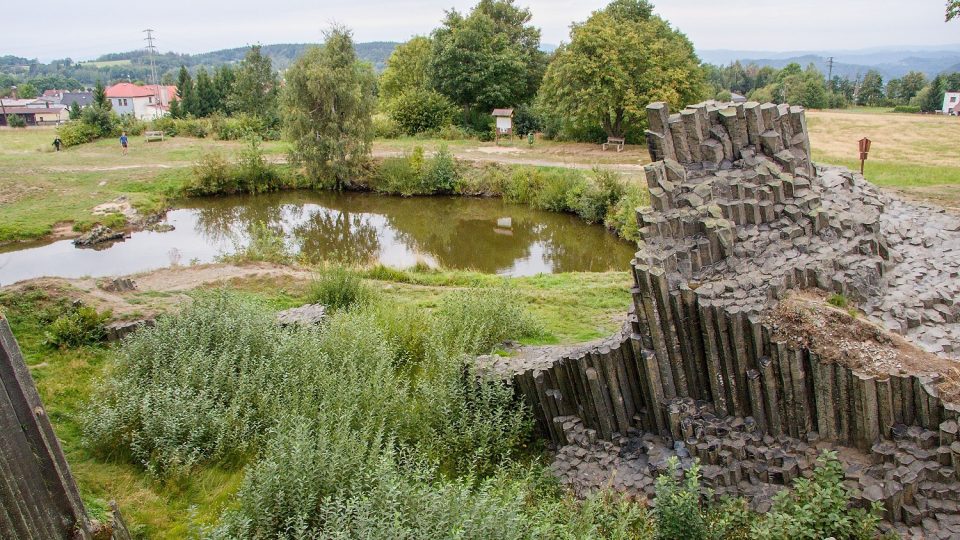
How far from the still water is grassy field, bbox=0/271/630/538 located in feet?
13.4

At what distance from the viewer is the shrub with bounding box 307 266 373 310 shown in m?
12.1

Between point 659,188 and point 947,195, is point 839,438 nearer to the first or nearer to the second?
point 659,188

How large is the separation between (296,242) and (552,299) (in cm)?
1228

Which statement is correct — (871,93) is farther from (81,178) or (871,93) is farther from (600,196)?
(81,178)

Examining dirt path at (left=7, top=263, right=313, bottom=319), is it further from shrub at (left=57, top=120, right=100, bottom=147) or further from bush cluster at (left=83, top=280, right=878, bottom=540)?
shrub at (left=57, top=120, right=100, bottom=147)

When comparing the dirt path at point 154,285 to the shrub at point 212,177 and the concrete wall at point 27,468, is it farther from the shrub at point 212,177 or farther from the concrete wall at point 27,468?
the shrub at point 212,177

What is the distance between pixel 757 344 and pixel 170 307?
962cm

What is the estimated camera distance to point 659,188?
7523mm

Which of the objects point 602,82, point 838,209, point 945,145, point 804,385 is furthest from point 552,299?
point 945,145

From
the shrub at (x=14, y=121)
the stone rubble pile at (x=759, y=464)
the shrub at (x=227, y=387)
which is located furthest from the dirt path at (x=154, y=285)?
the shrub at (x=14, y=121)

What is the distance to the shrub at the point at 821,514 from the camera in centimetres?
543

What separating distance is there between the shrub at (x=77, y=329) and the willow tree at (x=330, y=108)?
20.4 metres

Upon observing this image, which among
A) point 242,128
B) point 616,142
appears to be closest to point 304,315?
point 616,142

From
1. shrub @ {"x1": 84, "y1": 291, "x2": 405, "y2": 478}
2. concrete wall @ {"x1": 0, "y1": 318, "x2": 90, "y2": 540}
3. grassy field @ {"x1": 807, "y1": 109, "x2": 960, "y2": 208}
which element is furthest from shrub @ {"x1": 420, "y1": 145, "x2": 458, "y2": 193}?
concrete wall @ {"x1": 0, "y1": 318, "x2": 90, "y2": 540}
